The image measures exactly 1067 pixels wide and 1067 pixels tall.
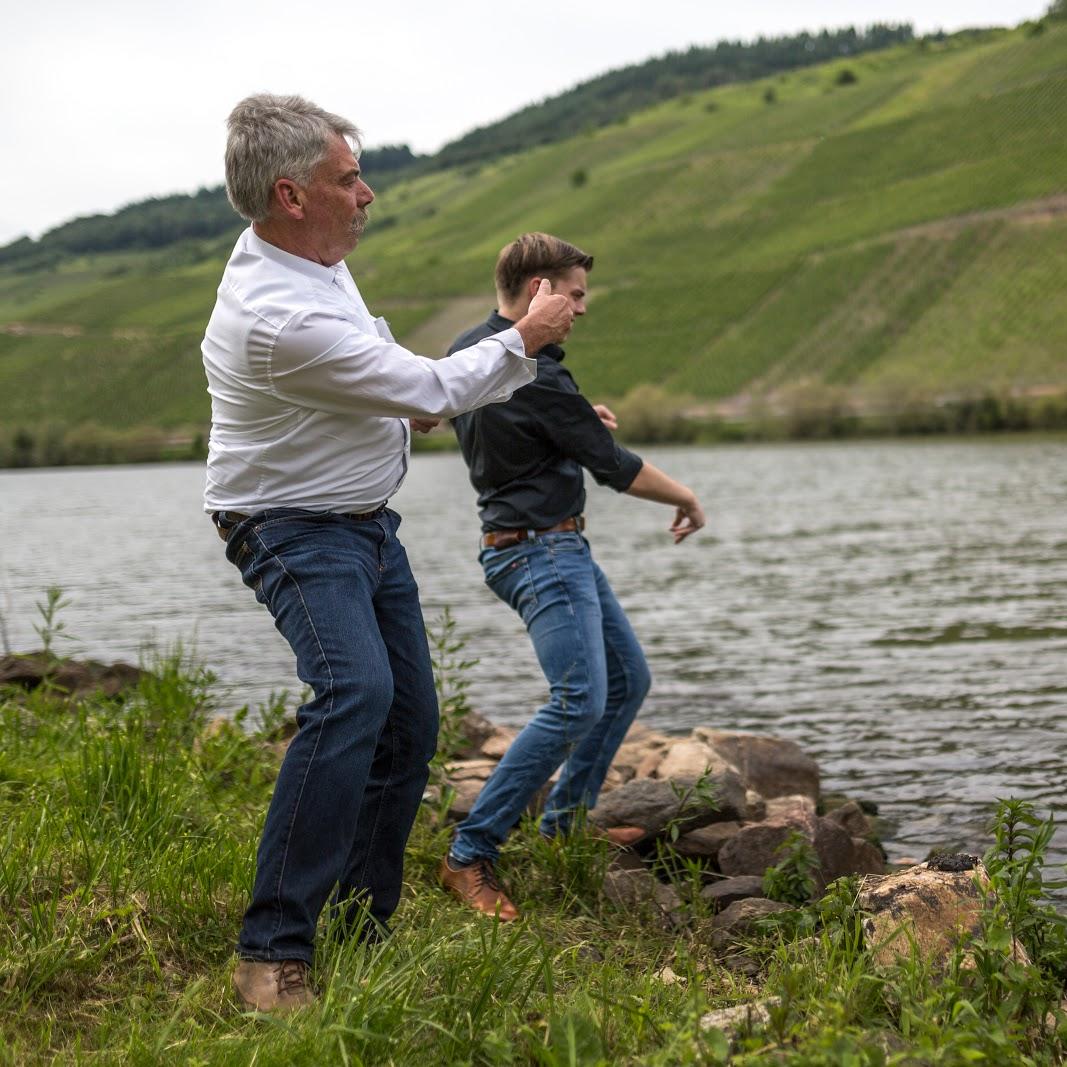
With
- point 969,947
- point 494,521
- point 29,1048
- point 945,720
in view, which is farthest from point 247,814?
point 945,720

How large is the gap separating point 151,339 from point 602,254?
143 ft

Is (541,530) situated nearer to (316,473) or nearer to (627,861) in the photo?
(627,861)

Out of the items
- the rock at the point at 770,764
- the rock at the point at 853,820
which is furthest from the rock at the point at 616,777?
the rock at the point at 853,820

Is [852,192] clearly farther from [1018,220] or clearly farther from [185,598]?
[185,598]

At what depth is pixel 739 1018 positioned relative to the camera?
3367 mm

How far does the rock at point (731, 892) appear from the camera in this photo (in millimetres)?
5539

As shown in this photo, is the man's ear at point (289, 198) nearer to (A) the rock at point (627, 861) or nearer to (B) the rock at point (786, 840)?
(A) the rock at point (627, 861)

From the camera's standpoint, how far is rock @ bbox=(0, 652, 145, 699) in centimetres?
868

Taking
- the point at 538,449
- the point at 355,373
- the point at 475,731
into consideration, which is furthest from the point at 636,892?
the point at 475,731

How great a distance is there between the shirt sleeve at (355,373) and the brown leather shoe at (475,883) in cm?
211

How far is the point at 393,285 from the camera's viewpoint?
13288 cm

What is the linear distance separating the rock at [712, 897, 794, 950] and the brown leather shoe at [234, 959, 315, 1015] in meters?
1.81

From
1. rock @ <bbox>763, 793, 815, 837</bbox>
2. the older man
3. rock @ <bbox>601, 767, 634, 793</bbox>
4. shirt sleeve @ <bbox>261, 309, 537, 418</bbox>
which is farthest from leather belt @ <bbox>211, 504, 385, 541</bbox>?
rock @ <bbox>601, 767, 634, 793</bbox>

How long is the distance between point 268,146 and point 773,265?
115 metres
